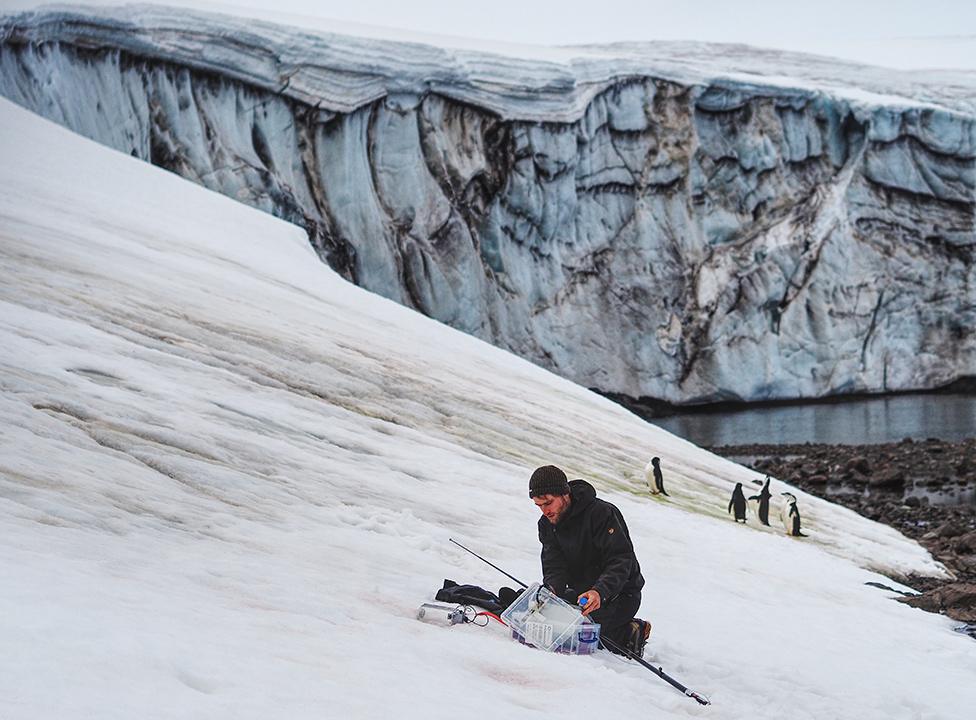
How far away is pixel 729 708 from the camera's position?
16.8ft

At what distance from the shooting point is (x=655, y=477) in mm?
13102

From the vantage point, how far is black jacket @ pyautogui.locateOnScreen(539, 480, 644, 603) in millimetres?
5191

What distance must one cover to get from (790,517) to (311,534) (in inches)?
378

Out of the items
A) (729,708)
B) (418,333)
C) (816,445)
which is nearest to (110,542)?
(729,708)

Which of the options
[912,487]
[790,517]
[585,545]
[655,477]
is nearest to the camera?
[585,545]

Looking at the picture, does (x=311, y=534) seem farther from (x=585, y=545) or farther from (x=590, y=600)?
(x=590, y=600)

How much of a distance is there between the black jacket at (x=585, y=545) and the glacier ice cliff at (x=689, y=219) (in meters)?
31.2

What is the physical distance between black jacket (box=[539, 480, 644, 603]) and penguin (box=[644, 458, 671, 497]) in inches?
297

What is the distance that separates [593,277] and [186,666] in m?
39.2

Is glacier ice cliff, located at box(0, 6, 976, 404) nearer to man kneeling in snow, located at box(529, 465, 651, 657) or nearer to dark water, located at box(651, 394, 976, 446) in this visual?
dark water, located at box(651, 394, 976, 446)

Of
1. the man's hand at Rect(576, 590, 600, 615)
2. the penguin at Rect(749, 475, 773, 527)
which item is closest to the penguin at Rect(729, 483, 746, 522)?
the penguin at Rect(749, 475, 773, 527)

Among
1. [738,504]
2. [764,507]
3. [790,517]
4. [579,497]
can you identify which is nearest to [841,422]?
[764,507]

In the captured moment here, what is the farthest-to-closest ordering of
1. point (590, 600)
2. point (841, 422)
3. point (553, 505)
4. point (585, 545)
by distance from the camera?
point (841, 422) < point (585, 545) < point (553, 505) < point (590, 600)

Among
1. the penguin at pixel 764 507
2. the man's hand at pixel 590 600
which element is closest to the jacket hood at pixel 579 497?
the man's hand at pixel 590 600
